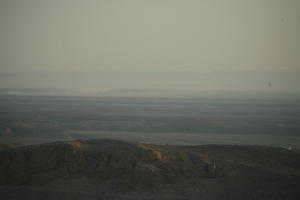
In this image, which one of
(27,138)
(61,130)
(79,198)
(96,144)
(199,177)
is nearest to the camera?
(79,198)

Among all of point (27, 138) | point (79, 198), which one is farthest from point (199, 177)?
point (27, 138)

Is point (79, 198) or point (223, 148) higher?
point (223, 148)

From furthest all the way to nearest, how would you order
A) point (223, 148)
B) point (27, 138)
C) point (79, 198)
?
point (27, 138), point (223, 148), point (79, 198)

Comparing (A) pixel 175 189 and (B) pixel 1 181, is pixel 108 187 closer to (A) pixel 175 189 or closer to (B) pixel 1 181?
(A) pixel 175 189

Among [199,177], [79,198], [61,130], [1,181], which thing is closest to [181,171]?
[199,177]

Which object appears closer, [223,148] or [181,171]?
[181,171]

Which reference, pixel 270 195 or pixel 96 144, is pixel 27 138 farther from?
pixel 270 195
